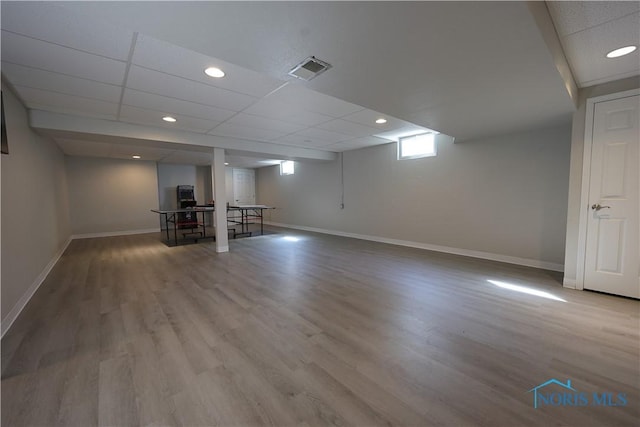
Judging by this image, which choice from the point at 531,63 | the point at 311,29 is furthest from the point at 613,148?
the point at 311,29

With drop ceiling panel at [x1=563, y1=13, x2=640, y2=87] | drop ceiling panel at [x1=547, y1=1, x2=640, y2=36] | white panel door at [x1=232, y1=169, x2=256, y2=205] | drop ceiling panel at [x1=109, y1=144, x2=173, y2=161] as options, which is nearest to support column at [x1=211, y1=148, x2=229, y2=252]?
drop ceiling panel at [x1=109, y1=144, x2=173, y2=161]

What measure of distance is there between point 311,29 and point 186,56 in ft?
4.18

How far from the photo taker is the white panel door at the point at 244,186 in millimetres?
10508

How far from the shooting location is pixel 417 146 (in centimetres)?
550

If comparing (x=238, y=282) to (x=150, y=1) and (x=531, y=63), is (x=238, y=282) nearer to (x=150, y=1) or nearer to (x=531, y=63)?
(x=150, y=1)

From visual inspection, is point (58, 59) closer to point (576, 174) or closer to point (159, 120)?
point (159, 120)

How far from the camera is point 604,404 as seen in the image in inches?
55.0

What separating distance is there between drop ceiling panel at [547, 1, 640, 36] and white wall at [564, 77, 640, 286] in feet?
4.86

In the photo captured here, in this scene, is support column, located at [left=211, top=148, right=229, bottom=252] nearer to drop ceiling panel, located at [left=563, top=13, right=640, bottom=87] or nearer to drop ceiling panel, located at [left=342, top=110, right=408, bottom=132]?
drop ceiling panel, located at [left=342, top=110, right=408, bottom=132]

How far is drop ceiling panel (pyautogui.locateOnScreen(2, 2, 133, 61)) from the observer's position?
Result: 1629 millimetres

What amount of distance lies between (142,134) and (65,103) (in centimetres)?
106

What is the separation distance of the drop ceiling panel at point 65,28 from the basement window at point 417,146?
4965mm

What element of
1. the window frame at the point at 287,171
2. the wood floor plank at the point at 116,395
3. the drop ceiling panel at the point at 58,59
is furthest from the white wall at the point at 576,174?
the window frame at the point at 287,171

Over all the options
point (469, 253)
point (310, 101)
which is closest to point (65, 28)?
point (310, 101)
